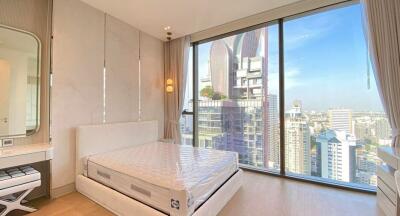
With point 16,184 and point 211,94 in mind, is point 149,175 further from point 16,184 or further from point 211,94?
point 211,94

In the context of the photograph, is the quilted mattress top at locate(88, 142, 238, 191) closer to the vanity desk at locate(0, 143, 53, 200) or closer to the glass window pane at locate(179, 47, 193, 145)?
the vanity desk at locate(0, 143, 53, 200)

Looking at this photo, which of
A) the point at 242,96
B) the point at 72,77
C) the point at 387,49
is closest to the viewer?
the point at 387,49

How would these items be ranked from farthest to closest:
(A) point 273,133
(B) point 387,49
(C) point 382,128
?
(A) point 273,133 → (C) point 382,128 → (B) point 387,49

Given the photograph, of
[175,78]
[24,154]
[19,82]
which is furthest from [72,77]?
[175,78]

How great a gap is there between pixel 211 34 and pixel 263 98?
1.78 metres

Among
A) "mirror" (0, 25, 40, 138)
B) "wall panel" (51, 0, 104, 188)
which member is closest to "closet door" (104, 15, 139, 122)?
"wall panel" (51, 0, 104, 188)

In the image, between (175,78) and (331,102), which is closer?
(331,102)

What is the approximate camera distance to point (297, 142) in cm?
321

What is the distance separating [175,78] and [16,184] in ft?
10.3

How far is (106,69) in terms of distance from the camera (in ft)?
10.7

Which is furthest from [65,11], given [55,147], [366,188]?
[366,188]

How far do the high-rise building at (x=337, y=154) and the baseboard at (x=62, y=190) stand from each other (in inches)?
153

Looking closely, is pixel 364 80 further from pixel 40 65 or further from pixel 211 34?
pixel 40 65

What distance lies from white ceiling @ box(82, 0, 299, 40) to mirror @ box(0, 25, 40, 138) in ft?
3.56
